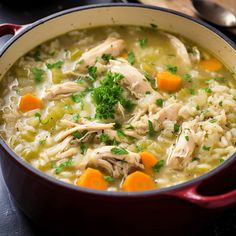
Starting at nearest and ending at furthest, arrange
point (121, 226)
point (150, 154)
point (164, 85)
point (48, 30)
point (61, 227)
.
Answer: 1. point (121, 226)
2. point (61, 227)
3. point (150, 154)
4. point (164, 85)
5. point (48, 30)

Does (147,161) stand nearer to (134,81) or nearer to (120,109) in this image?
(120,109)

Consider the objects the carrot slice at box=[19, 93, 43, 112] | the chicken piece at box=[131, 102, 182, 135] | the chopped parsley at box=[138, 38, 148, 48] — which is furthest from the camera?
the chopped parsley at box=[138, 38, 148, 48]

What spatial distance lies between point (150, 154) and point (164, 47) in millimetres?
871

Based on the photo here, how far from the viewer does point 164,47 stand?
287 cm

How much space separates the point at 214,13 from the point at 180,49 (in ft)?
2.39

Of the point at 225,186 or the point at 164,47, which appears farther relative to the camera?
the point at 164,47

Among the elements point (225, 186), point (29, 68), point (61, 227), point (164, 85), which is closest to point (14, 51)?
point (29, 68)

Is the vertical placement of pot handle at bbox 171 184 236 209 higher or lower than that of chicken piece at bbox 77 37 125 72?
lower

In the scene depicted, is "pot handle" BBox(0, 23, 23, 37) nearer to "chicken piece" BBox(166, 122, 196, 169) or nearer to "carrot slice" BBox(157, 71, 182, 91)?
"carrot slice" BBox(157, 71, 182, 91)

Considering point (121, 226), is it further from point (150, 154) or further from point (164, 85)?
point (164, 85)

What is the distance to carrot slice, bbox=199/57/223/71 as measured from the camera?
8.97 feet

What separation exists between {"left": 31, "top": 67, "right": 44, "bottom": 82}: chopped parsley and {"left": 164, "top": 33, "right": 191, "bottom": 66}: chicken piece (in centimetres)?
75

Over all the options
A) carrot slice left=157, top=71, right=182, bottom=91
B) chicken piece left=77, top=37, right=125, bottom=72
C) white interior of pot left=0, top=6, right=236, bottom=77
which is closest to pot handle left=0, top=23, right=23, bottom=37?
white interior of pot left=0, top=6, right=236, bottom=77

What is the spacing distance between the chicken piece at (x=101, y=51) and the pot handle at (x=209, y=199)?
107 cm
